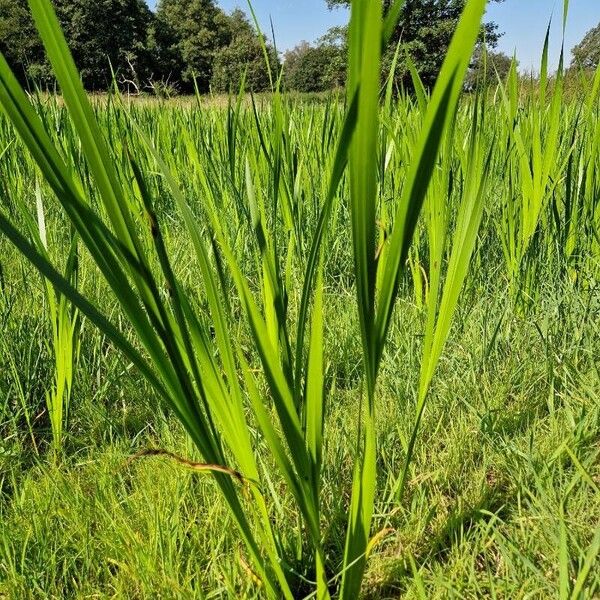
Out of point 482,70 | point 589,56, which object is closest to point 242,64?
point 482,70

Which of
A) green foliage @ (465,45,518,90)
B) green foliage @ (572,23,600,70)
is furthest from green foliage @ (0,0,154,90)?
green foliage @ (572,23,600,70)

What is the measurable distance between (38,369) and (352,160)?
919 millimetres

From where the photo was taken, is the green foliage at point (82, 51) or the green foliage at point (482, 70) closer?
the green foliage at point (482, 70)

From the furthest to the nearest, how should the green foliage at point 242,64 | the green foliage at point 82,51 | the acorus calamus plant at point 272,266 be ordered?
the green foliage at point 82,51
the green foliage at point 242,64
the acorus calamus plant at point 272,266

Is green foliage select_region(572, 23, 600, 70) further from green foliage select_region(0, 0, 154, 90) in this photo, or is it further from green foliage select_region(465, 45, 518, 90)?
green foliage select_region(0, 0, 154, 90)

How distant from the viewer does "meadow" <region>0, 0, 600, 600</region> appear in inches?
13.4

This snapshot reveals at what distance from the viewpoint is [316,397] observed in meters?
0.45

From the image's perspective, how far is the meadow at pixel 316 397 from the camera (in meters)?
0.34

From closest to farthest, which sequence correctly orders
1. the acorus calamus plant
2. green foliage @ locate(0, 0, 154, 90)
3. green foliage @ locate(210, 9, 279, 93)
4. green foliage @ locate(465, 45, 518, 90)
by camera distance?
the acorus calamus plant < green foliage @ locate(465, 45, 518, 90) < green foliage @ locate(210, 9, 279, 93) < green foliage @ locate(0, 0, 154, 90)

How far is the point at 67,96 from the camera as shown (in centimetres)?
29

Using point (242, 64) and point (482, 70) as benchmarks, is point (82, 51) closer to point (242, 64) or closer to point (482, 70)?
point (242, 64)

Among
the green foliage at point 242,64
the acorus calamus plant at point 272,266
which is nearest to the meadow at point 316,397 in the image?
the acorus calamus plant at point 272,266

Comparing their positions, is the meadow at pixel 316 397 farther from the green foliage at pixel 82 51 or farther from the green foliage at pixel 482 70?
the green foliage at pixel 82 51

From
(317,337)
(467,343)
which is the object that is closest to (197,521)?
(317,337)
